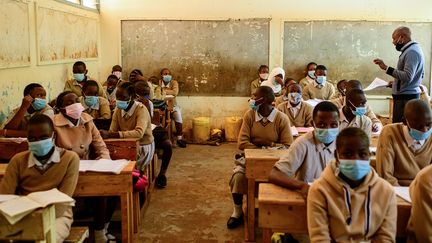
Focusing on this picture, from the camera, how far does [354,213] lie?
218cm

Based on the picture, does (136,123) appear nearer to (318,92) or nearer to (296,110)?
Result: (296,110)

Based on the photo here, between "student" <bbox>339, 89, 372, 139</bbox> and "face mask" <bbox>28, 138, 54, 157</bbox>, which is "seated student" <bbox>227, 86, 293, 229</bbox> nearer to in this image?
"student" <bbox>339, 89, 372, 139</bbox>

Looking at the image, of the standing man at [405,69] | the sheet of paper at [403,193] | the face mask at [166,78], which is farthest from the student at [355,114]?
the face mask at [166,78]

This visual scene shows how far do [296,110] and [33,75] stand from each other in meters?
3.17

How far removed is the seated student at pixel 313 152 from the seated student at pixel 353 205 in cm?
55

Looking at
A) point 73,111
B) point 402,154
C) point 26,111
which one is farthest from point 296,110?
point 26,111

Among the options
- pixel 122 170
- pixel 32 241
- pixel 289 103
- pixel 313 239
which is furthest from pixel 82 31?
pixel 313 239

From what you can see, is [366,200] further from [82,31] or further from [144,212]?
[82,31]

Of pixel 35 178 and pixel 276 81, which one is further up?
pixel 276 81

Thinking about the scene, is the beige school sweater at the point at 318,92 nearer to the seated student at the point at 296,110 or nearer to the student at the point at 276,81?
the student at the point at 276,81

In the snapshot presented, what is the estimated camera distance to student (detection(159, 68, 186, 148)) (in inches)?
315

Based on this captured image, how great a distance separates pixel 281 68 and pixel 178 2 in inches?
86.7

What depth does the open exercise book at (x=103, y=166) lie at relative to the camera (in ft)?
A: 10.2

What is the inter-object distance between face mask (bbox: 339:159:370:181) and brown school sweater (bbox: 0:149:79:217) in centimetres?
158
